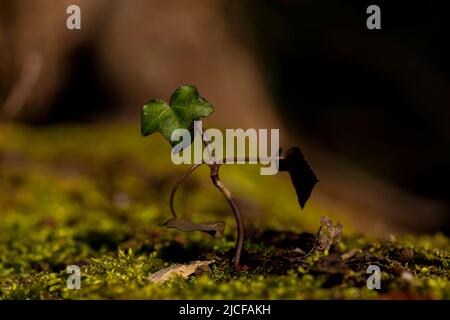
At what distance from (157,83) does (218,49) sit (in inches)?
31.7

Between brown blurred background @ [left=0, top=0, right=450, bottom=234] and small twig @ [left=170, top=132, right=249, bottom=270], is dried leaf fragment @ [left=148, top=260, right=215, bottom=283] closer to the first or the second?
small twig @ [left=170, top=132, right=249, bottom=270]

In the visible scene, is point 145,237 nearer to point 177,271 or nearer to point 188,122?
point 177,271

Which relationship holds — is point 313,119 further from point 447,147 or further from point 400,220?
point 400,220

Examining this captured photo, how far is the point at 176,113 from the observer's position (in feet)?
6.25

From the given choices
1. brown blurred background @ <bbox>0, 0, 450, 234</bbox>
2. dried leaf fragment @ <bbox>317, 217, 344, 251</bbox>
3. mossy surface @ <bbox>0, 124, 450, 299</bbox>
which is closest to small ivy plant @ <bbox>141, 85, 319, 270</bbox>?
dried leaf fragment @ <bbox>317, 217, 344, 251</bbox>

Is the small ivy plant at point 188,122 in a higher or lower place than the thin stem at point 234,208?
higher

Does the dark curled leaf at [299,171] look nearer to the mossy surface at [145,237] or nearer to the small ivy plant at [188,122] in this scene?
the small ivy plant at [188,122]

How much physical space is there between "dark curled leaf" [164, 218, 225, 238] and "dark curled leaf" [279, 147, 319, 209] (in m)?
0.30

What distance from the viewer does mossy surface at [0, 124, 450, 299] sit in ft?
5.66

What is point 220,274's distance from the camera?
6.27 ft

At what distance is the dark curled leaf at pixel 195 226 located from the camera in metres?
1.97

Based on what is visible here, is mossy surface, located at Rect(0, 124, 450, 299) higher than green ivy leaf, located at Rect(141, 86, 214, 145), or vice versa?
green ivy leaf, located at Rect(141, 86, 214, 145)

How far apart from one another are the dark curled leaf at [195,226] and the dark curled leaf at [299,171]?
0.30m

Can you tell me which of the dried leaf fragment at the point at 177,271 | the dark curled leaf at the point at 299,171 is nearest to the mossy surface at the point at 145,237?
the dried leaf fragment at the point at 177,271
